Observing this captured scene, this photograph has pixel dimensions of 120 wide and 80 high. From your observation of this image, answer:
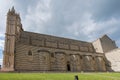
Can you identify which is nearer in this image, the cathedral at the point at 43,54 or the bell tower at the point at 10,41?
the bell tower at the point at 10,41

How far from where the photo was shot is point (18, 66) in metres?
39.3

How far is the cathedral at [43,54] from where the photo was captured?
3988 cm

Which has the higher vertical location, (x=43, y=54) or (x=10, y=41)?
(x=10, y=41)

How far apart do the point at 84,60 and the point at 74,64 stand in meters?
5.34

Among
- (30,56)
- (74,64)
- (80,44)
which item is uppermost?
(80,44)

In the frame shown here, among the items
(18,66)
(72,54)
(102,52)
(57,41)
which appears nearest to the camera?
(18,66)

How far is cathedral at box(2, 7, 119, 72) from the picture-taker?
131 feet

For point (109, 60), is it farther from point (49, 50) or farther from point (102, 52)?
point (49, 50)

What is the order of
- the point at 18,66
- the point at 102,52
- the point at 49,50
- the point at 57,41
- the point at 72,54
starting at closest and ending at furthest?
the point at 18,66 < the point at 49,50 < the point at 72,54 < the point at 57,41 < the point at 102,52

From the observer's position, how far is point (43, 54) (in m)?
43.6

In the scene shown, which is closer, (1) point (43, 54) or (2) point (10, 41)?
(2) point (10, 41)

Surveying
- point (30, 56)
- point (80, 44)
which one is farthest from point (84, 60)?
point (30, 56)

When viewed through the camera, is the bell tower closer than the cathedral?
Yes

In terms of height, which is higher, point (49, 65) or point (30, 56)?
point (30, 56)
